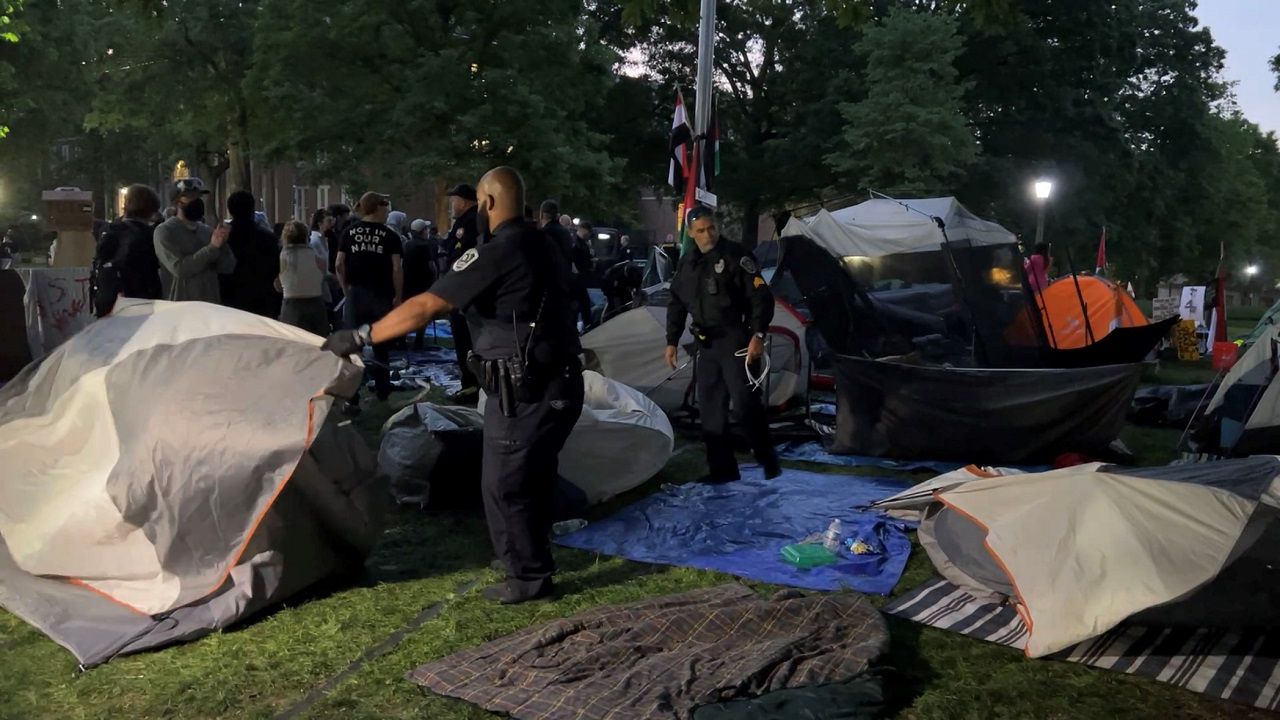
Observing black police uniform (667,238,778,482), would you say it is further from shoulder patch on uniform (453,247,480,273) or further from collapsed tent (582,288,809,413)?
shoulder patch on uniform (453,247,480,273)

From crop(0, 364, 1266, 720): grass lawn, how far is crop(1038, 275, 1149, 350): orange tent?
8.54 meters

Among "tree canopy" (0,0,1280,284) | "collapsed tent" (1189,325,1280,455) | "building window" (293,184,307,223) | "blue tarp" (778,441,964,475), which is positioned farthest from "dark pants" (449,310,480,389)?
"building window" (293,184,307,223)

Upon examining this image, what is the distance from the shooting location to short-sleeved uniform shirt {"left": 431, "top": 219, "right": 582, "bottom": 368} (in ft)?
14.2

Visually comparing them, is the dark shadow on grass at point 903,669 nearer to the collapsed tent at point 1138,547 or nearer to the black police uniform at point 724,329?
the collapsed tent at point 1138,547

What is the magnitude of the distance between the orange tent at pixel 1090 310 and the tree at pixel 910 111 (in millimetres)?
14158

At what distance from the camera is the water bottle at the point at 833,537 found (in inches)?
210

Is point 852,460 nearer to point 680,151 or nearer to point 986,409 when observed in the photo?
point 986,409

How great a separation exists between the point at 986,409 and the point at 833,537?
7.65 ft

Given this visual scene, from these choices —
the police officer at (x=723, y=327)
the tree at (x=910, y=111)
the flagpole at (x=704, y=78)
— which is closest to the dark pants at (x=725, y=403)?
the police officer at (x=723, y=327)

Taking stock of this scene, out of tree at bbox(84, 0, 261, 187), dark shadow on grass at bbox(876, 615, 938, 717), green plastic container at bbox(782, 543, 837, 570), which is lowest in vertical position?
dark shadow on grass at bbox(876, 615, 938, 717)

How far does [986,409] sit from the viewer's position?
716 centimetres

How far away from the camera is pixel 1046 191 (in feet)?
59.9

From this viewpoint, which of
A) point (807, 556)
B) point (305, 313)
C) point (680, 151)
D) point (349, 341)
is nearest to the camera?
point (349, 341)

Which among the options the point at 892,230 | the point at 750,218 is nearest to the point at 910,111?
the point at 750,218
